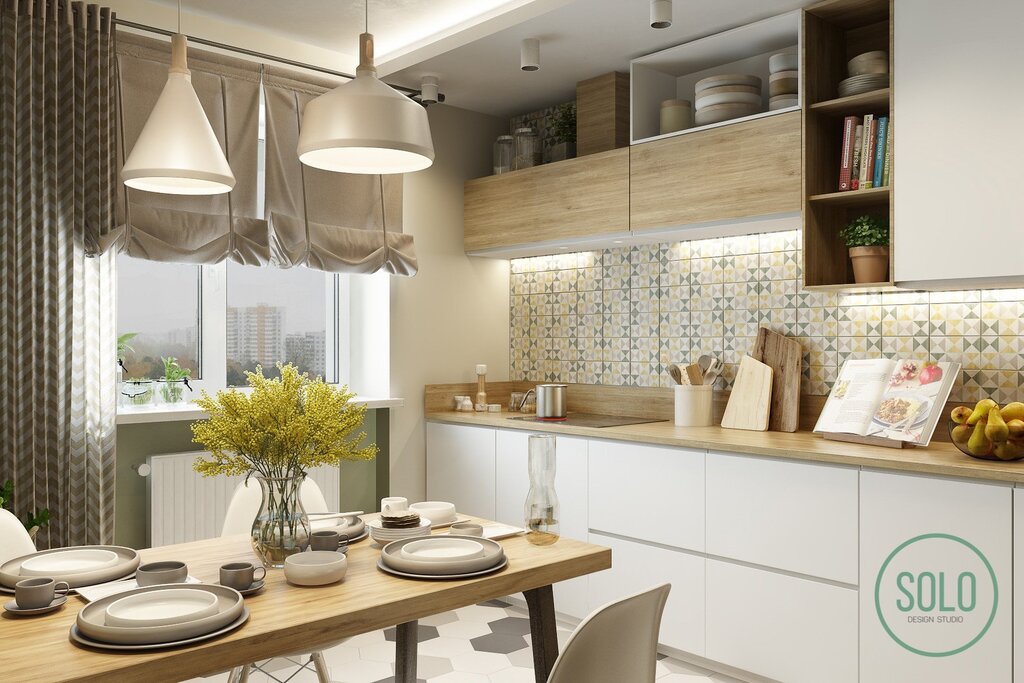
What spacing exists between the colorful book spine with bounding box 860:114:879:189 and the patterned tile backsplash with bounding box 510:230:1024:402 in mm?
460

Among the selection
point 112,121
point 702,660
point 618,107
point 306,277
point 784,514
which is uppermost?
point 618,107

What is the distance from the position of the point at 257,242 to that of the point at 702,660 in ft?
8.01

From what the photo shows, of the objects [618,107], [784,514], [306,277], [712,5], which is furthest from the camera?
[306,277]

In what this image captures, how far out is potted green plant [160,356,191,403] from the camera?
11.5ft

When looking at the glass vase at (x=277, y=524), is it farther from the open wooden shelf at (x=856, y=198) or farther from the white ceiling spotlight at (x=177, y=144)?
the open wooden shelf at (x=856, y=198)

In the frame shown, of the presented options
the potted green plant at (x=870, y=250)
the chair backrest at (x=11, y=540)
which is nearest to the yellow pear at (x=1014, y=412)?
the potted green plant at (x=870, y=250)

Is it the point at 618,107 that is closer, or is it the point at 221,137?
the point at 221,137

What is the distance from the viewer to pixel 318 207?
148 inches

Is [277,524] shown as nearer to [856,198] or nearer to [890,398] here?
[890,398]

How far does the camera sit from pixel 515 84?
3.98 m

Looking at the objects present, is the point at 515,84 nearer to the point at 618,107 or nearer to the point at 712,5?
the point at 618,107

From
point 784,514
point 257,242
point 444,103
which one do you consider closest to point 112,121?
point 257,242

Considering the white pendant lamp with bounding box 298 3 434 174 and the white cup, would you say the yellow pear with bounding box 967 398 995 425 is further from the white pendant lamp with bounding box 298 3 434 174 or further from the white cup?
the white pendant lamp with bounding box 298 3 434 174

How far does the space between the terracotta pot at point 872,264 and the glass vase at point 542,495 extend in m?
1.59
